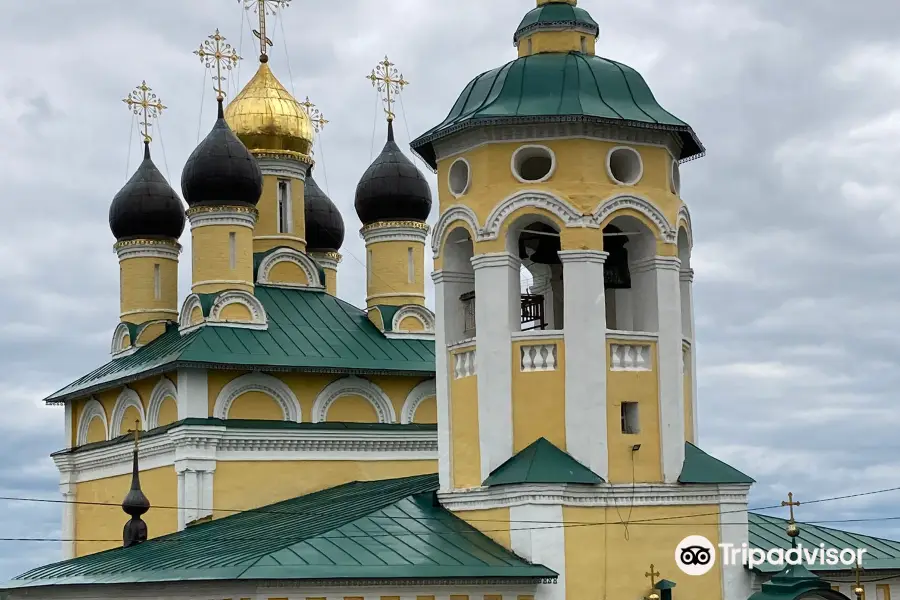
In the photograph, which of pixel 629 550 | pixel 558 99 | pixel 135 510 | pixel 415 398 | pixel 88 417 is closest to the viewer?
pixel 629 550

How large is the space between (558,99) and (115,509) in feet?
33.1

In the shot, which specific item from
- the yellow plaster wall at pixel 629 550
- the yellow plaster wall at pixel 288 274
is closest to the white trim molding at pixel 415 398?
the yellow plaster wall at pixel 288 274

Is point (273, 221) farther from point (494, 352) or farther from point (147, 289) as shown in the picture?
point (494, 352)

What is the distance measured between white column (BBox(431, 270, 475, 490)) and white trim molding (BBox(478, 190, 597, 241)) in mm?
1081

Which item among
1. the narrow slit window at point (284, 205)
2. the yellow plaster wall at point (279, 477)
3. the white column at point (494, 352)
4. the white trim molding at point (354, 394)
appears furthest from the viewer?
the narrow slit window at point (284, 205)

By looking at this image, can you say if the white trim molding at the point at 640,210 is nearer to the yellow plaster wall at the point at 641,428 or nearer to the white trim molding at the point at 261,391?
the yellow plaster wall at the point at 641,428

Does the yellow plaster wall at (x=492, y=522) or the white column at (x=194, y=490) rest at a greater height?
the white column at (x=194, y=490)

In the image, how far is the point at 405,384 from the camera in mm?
23797

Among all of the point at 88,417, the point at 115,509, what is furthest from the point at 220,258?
the point at 115,509

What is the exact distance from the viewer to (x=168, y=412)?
22.7m

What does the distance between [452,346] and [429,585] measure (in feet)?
10.6

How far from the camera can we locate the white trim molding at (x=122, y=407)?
23672 millimetres

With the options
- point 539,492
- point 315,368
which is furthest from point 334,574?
point 315,368

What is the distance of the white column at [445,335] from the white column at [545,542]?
1.39m
